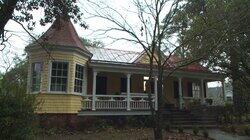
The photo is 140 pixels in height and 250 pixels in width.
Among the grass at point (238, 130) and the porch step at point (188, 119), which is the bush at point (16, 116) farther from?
the grass at point (238, 130)

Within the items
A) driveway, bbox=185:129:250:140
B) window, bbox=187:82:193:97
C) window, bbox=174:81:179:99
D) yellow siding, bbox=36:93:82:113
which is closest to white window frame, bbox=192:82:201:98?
window, bbox=187:82:193:97

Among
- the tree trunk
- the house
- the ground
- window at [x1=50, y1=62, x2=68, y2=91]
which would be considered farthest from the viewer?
window at [x1=50, y1=62, x2=68, y2=91]

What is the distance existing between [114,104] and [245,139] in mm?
8401

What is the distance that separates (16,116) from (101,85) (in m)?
15.4

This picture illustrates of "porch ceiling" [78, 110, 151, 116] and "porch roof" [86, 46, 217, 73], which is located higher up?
"porch roof" [86, 46, 217, 73]

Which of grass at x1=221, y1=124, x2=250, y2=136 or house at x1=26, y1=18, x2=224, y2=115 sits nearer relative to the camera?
grass at x1=221, y1=124, x2=250, y2=136

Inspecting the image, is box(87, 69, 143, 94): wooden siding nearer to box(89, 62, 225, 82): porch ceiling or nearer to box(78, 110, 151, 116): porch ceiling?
box(89, 62, 225, 82): porch ceiling

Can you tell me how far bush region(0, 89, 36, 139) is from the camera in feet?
33.8

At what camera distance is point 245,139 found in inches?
750

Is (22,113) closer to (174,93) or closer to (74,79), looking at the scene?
(74,79)

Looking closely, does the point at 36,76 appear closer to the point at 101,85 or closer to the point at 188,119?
the point at 101,85

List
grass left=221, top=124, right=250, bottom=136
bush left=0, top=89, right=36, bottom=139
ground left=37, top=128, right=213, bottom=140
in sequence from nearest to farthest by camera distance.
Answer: bush left=0, top=89, right=36, bottom=139, ground left=37, top=128, right=213, bottom=140, grass left=221, top=124, right=250, bottom=136

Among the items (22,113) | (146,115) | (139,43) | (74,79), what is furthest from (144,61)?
(22,113)

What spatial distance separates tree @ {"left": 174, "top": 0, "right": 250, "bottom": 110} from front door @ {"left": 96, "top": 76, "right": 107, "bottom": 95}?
21.4 feet
